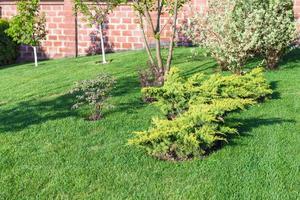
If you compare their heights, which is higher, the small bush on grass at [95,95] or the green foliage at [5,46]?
the green foliage at [5,46]

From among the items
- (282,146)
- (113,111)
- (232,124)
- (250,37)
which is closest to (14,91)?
(113,111)

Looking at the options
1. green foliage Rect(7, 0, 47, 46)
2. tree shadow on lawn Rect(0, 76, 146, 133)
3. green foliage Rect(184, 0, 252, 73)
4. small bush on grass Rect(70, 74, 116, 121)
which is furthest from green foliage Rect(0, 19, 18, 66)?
small bush on grass Rect(70, 74, 116, 121)

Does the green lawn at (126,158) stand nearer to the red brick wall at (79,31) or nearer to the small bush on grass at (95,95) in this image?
the small bush on grass at (95,95)

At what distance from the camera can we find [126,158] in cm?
570

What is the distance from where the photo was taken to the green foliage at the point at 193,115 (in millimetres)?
5539

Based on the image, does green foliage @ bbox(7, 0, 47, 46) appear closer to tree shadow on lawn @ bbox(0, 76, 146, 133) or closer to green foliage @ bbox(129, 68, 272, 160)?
tree shadow on lawn @ bbox(0, 76, 146, 133)

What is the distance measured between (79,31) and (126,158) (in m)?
12.4

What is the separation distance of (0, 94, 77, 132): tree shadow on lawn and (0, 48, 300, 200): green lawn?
2 centimetres

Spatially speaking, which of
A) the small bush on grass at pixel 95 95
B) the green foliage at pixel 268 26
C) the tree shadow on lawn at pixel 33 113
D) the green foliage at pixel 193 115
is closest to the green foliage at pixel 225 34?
the green foliage at pixel 268 26

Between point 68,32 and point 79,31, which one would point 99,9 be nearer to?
point 79,31

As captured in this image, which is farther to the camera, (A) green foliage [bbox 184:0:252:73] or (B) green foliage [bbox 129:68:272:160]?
(A) green foliage [bbox 184:0:252:73]

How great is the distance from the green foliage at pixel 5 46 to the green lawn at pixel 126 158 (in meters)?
8.72

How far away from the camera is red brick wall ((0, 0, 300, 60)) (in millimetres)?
16547

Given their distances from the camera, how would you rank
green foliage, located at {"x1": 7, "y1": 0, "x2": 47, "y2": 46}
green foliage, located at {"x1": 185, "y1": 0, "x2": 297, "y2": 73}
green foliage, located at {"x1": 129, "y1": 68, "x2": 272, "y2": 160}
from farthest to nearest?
1. green foliage, located at {"x1": 7, "y1": 0, "x2": 47, "y2": 46}
2. green foliage, located at {"x1": 185, "y1": 0, "x2": 297, "y2": 73}
3. green foliage, located at {"x1": 129, "y1": 68, "x2": 272, "y2": 160}
